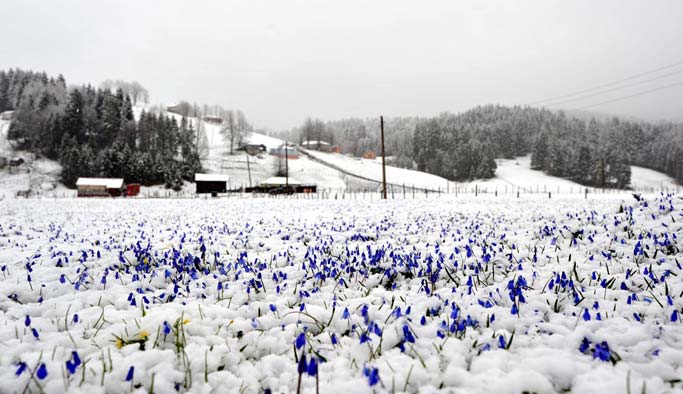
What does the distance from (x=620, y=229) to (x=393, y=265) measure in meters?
5.28

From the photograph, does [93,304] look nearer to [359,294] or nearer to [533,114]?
[359,294]

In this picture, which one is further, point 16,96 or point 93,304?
point 16,96

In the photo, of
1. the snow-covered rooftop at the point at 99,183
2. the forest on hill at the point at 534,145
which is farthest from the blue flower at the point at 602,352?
the forest on hill at the point at 534,145

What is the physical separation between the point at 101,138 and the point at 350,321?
108384mm

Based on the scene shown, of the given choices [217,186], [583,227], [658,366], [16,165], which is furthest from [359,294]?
[16,165]

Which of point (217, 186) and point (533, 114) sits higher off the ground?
point (533, 114)

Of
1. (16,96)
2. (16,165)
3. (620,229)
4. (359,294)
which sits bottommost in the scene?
(359,294)

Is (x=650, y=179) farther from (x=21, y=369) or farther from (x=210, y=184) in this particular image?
(x=21, y=369)

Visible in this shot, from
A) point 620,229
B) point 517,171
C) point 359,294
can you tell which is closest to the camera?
point 359,294

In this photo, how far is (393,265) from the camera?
5008mm

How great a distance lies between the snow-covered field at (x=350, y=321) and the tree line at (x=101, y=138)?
251ft

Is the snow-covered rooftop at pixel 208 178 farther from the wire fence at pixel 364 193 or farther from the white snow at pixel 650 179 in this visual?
the white snow at pixel 650 179

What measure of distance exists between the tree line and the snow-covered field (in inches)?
3007

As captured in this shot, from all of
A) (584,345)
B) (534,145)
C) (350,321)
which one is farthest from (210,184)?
(534,145)
